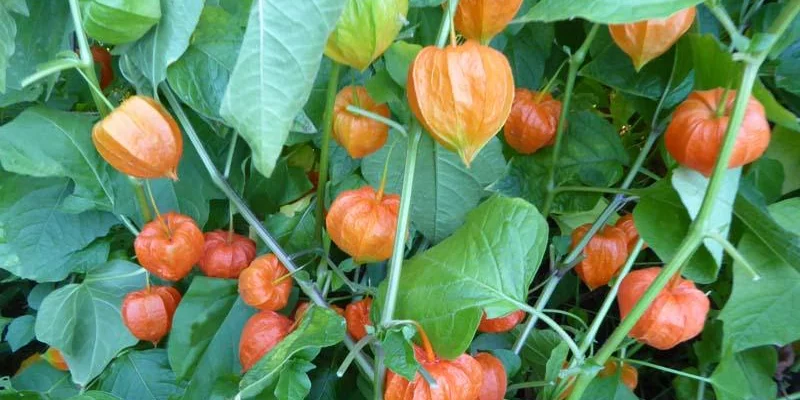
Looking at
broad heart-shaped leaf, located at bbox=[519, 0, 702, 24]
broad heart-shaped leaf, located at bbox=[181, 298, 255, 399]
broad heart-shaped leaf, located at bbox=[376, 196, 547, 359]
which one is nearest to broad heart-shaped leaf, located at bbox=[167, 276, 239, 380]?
broad heart-shaped leaf, located at bbox=[181, 298, 255, 399]

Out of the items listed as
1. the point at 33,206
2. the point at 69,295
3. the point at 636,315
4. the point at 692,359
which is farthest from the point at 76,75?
the point at 692,359

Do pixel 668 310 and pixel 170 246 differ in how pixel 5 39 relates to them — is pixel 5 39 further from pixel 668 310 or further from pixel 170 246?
pixel 668 310

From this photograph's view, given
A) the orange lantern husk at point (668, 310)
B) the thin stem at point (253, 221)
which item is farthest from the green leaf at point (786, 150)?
the thin stem at point (253, 221)

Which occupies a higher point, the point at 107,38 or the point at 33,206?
the point at 107,38

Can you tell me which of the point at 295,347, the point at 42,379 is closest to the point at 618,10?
the point at 295,347

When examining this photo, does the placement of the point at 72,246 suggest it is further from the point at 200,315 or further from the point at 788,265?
the point at 788,265
